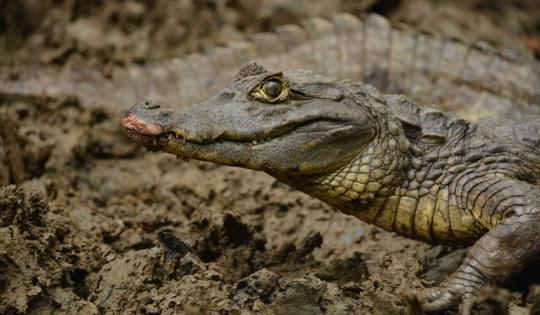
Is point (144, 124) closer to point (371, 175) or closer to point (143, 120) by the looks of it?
point (143, 120)

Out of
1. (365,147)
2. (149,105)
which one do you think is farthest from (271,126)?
(149,105)

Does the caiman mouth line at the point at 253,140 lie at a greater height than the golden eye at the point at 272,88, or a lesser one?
lesser

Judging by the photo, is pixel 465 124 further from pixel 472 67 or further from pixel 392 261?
pixel 472 67

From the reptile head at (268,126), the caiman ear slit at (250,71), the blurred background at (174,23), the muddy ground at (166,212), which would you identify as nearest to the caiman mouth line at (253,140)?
the reptile head at (268,126)

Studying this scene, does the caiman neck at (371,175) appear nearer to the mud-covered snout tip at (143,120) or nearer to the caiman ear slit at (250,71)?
the caiman ear slit at (250,71)

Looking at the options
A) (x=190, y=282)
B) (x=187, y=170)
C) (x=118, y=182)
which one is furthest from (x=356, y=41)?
(x=190, y=282)

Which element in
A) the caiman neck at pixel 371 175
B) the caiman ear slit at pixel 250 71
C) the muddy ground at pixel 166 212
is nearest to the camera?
the muddy ground at pixel 166 212
